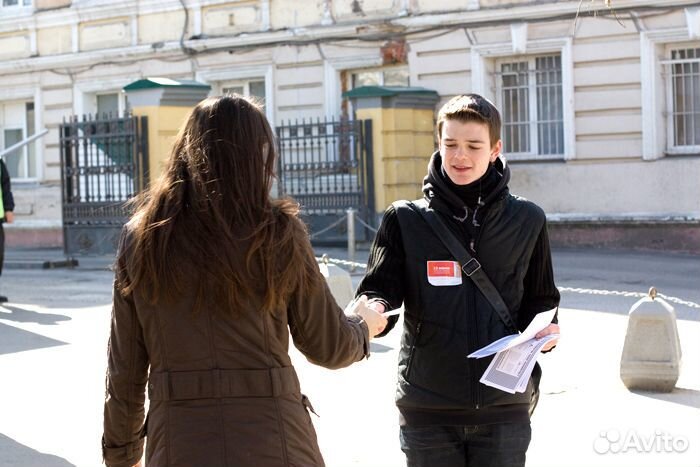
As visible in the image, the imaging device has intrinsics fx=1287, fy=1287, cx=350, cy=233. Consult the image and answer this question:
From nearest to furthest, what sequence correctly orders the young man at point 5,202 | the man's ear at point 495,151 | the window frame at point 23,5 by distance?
the man's ear at point 495,151 < the young man at point 5,202 < the window frame at point 23,5

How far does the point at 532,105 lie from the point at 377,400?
12739mm

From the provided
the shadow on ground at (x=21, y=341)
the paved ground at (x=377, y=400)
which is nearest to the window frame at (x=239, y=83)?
the paved ground at (x=377, y=400)

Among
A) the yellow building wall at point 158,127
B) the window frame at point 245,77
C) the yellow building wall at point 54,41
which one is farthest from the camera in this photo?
the yellow building wall at point 54,41

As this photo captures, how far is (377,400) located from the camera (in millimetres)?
8594

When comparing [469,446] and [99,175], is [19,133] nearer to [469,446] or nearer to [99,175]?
[99,175]

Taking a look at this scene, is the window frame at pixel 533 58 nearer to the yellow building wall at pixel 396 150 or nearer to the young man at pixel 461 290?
the yellow building wall at pixel 396 150

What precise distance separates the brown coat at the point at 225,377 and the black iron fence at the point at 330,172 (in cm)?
1599

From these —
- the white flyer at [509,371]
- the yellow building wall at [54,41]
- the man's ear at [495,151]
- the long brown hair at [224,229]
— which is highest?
the yellow building wall at [54,41]

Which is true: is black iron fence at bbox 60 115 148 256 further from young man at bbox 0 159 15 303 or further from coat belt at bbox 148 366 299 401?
coat belt at bbox 148 366 299 401

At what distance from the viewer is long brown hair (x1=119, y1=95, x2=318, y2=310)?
335cm

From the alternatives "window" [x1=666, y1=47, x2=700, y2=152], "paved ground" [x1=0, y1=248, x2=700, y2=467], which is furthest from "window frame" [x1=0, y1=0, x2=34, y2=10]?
"paved ground" [x1=0, y1=248, x2=700, y2=467]

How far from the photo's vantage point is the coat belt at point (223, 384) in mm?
3352

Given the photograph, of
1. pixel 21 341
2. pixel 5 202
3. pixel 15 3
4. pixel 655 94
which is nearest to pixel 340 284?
pixel 21 341

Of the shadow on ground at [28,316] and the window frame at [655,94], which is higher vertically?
the window frame at [655,94]
